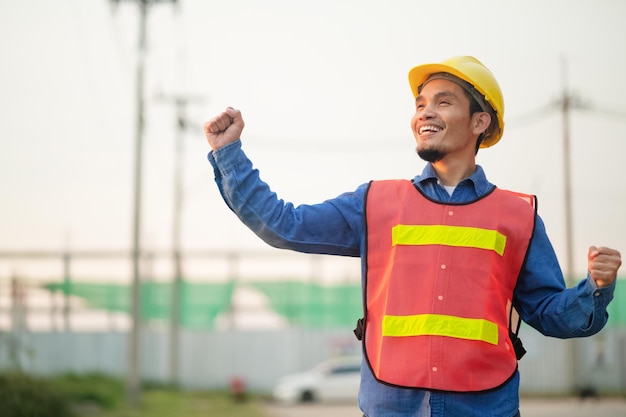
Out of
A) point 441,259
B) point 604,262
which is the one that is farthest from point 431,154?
point 604,262

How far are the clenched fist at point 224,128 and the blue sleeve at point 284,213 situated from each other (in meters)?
0.02

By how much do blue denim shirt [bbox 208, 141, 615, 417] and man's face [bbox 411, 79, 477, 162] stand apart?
10 cm

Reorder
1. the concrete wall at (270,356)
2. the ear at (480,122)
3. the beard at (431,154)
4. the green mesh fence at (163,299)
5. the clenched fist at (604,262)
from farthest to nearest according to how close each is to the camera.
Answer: the concrete wall at (270,356)
the green mesh fence at (163,299)
the ear at (480,122)
the beard at (431,154)
the clenched fist at (604,262)

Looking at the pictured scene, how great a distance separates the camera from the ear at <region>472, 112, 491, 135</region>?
12.8 feet

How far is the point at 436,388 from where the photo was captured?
11.4 feet

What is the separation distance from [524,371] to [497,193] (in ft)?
88.2

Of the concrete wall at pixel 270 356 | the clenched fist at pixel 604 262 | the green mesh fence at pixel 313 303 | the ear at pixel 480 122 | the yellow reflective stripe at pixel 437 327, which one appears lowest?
the concrete wall at pixel 270 356

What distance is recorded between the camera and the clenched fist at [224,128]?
3545mm

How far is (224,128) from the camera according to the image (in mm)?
3566

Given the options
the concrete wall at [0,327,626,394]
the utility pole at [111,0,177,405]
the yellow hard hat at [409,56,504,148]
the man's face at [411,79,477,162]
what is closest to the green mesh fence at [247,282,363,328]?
the concrete wall at [0,327,626,394]

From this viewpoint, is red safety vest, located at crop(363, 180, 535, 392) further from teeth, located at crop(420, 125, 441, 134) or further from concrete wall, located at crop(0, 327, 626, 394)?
concrete wall, located at crop(0, 327, 626, 394)

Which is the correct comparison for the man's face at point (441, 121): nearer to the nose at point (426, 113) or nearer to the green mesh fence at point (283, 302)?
the nose at point (426, 113)

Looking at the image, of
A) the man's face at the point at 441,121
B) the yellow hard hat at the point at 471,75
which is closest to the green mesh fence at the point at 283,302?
the yellow hard hat at the point at 471,75

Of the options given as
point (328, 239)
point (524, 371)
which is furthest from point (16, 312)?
point (328, 239)
